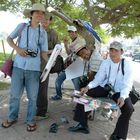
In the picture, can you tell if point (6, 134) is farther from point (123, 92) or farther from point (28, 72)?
point (123, 92)

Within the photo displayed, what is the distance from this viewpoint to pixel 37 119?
Result: 6.00 meters

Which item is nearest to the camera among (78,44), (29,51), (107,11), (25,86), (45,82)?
(29,51)

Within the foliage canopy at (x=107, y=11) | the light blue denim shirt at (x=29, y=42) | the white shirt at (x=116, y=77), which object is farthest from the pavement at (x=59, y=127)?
the foliage canopy at (x=107, y=11)

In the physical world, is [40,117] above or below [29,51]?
below

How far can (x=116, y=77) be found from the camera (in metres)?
5.33

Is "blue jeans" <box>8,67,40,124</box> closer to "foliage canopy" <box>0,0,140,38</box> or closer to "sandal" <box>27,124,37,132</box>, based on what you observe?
"sandal" <box>27,124,37,132</box>

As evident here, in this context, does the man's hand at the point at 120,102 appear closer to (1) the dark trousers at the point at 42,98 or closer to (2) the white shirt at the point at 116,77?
(2) the white shirt at the point at 116,77

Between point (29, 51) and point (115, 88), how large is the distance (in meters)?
1.50

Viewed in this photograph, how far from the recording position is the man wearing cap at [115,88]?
16.4 ft

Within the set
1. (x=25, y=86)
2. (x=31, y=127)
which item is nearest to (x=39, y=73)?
(x=25, y=86)

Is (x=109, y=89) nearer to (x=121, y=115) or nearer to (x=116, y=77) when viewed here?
(x=116, y=77)

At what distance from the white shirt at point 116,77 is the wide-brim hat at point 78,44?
0.84m

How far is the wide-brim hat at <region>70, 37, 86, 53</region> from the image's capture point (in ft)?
20.1

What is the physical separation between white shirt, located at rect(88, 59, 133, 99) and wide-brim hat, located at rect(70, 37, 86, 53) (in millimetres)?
841
